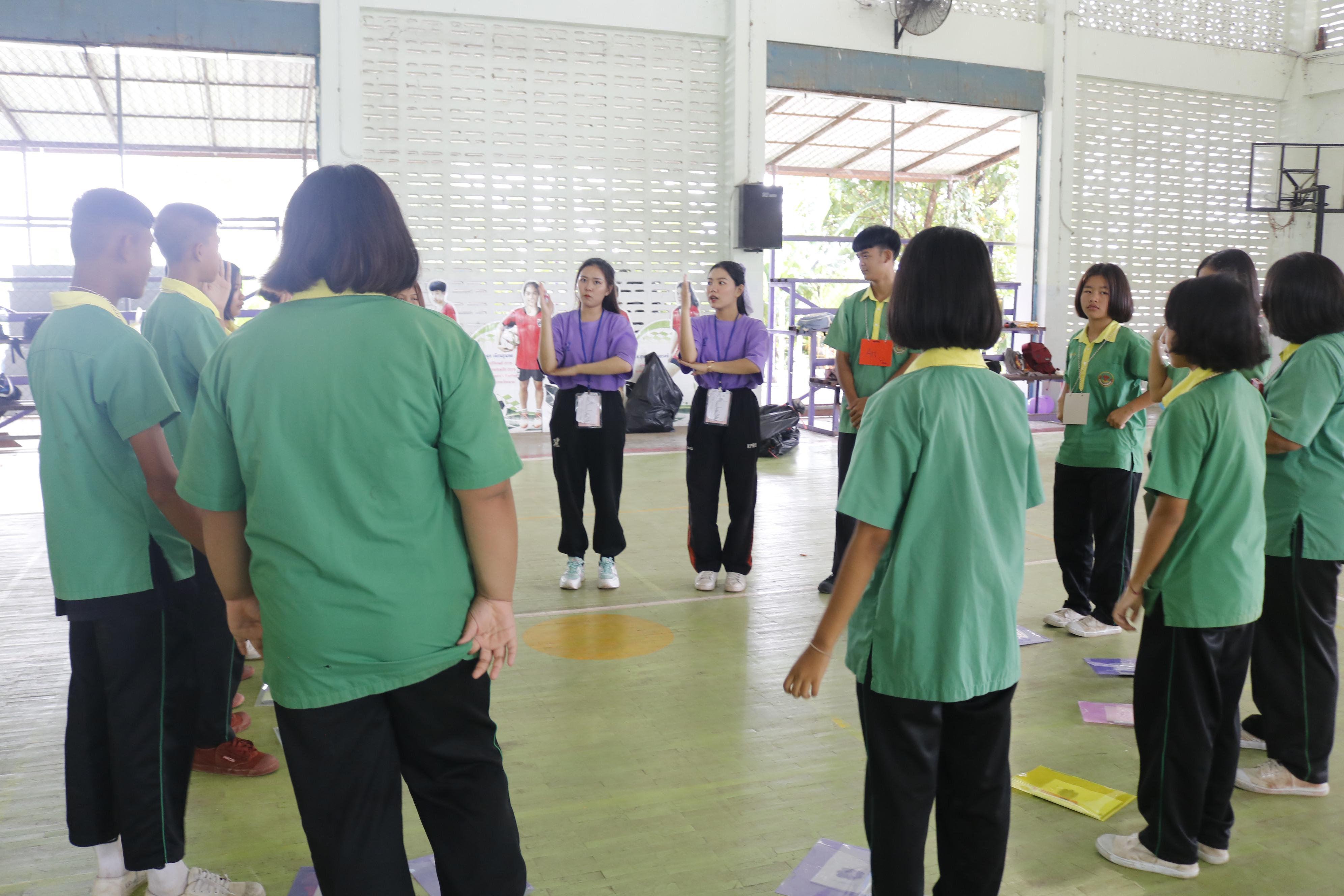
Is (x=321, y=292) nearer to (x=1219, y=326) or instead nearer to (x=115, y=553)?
(x=115, y=553)

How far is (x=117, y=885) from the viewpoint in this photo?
215 centimetres

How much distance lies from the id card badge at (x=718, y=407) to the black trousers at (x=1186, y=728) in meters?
2.47

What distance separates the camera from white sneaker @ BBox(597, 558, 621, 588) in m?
4.68

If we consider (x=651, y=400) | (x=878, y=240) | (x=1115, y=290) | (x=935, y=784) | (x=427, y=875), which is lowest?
(x=427, y=875)

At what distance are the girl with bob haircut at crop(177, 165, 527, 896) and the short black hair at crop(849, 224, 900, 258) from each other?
292 centimetres

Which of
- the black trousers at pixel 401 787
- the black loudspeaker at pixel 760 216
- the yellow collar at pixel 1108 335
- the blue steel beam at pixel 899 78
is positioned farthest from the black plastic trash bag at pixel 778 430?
the black trousers at pixel 401 787

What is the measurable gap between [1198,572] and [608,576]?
299cm

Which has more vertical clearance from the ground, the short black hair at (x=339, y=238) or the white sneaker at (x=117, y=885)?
the short black hair at (x=339, y=238)

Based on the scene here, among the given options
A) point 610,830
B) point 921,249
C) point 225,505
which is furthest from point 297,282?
point 610,830

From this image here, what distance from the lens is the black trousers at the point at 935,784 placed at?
5.69 ft

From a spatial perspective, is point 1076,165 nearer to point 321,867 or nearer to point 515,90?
point 515,90

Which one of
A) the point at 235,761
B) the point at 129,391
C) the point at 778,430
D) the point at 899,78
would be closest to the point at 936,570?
the point at 129,391

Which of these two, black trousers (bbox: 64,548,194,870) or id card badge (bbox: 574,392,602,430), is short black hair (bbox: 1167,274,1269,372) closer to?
black trousers (bbox: 64,548,194,870)

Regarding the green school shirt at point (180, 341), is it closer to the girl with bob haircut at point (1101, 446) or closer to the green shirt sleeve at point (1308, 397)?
the green shirt sleeve at point (1308, 397)
